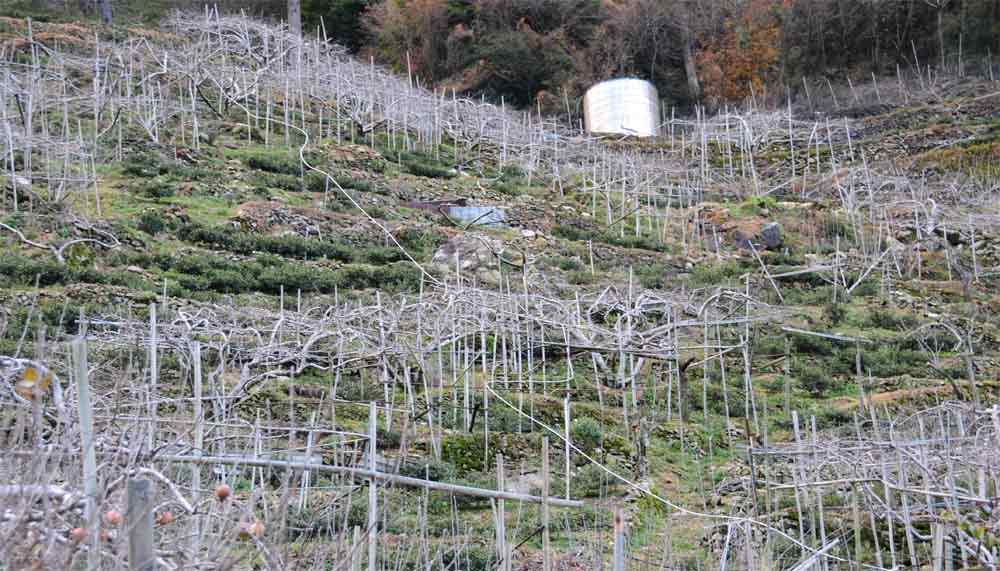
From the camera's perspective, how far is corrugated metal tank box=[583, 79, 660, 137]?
34812 mm

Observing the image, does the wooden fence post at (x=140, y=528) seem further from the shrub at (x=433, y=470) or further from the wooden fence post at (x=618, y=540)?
the shrub at (x=433, y=470)

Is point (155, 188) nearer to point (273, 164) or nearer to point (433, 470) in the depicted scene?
point (273, 164)

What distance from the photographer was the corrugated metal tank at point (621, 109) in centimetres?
3481

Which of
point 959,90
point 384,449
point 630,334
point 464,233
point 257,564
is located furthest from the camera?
point 959,90

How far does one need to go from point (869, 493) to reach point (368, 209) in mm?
15073

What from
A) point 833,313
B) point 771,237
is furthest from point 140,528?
point 771,237

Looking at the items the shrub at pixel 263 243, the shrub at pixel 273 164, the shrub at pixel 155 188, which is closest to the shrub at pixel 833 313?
the shrub at pixel 263 243

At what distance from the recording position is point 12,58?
28016 millimetres

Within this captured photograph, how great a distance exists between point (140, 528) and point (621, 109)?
3241 cm

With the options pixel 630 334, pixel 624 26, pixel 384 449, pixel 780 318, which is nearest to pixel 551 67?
Answer: pixel 624 26

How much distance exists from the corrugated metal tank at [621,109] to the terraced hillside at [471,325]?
1019 millimetres

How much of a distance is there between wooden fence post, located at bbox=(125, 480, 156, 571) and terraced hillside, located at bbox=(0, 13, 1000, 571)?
58 millimetres

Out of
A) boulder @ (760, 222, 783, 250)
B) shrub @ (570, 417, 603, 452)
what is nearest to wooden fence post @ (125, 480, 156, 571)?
shrub @ (570, 417, 603, 452)

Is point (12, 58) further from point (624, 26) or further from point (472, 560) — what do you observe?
point (472, 560)
